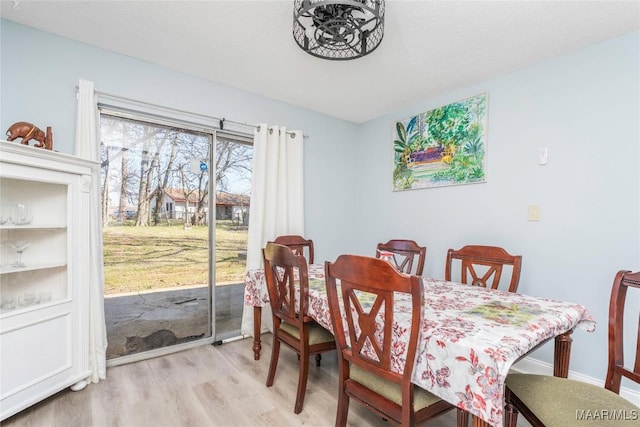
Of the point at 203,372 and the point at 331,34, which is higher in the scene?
the point at 331,34

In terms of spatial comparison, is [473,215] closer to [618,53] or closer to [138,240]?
[618,53]

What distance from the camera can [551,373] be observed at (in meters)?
2.26

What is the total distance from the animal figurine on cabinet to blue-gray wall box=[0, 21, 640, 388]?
0.20 meters

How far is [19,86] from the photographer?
195 centimetres

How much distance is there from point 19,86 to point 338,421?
270cm

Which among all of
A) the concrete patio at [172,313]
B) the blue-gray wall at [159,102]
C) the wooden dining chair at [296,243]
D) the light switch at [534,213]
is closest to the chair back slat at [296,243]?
the wooden dining chair at [296,243]

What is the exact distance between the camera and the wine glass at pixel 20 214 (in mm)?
1817

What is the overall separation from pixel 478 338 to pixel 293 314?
3.49 feet

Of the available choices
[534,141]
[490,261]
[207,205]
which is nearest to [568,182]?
[534,141]

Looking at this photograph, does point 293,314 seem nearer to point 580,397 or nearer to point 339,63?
point 580,397

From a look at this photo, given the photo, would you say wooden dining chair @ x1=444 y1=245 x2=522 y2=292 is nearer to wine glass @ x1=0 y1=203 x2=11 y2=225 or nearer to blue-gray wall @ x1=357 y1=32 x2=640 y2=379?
blue-gray wall @ x1=357 y1=32 x2=640 y2=379

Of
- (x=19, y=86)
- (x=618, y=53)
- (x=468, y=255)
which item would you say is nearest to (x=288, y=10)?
(x=19, y=86)

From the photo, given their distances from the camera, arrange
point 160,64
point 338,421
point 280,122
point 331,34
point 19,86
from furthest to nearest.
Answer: point 280,122
point 160,64
point 19,86
point 331,34
point 338,421

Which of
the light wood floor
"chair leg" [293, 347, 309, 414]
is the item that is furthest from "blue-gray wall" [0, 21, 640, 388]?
"chair leg" [293, 347, 309, 414]
